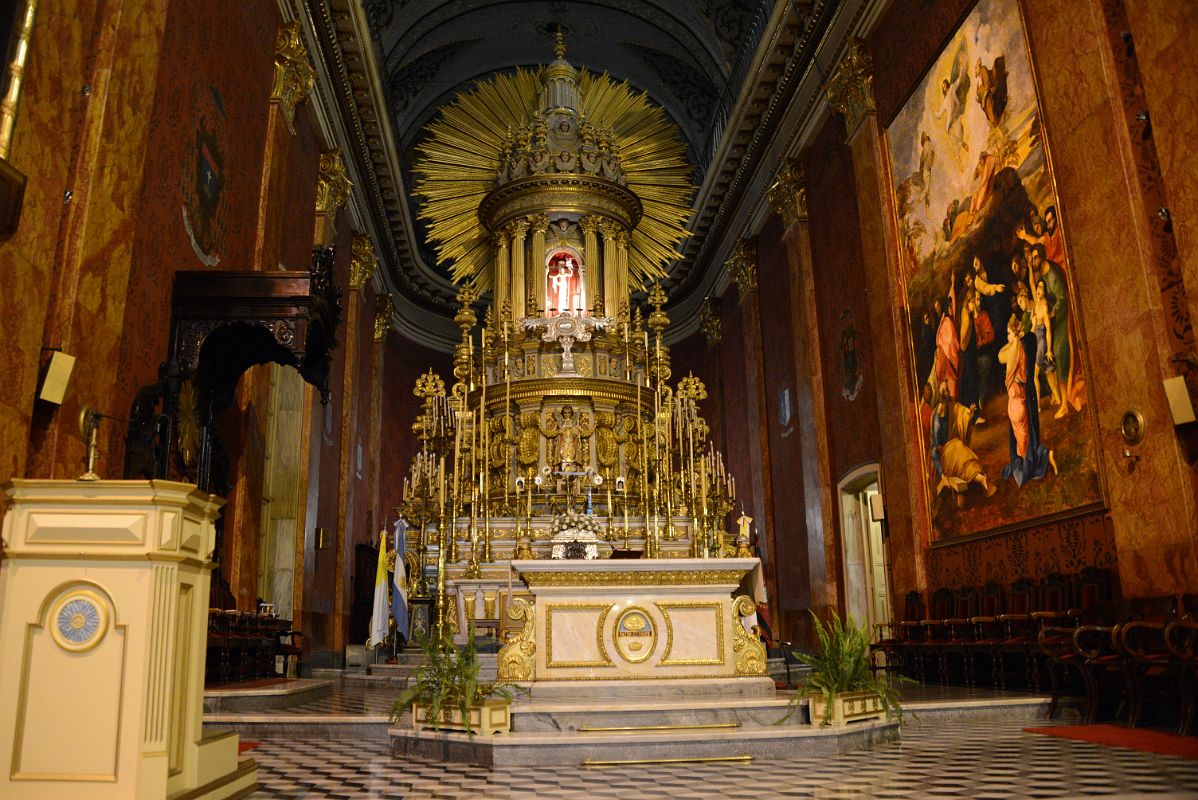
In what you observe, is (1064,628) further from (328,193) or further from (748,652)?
(328,193)

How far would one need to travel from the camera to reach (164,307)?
748cm

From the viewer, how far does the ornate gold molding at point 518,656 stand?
6.33m

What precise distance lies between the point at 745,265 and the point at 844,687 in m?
13.3

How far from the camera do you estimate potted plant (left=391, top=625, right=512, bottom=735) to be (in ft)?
18.4

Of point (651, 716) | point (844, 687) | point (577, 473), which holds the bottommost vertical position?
point (651, 716)

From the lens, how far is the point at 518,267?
17500 mm

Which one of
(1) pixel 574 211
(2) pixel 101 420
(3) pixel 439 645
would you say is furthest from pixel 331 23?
(3) pixel 439 645

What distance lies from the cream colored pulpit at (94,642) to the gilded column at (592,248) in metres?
14.3

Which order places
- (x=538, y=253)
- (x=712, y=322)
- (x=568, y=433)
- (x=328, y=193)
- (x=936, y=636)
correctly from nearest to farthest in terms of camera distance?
(x=936, y=636) → (x=328, y=193) → (x=568, y=433) → (x=538, y=253) → (x=712, y=322)

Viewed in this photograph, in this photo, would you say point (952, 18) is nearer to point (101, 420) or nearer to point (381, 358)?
point (101, 420)

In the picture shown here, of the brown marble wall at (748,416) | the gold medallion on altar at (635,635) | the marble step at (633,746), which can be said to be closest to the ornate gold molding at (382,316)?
the brown marble wall at (748,416)

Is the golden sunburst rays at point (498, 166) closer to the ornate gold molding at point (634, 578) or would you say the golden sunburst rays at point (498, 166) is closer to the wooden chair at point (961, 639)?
the wooden chair at point (961, 639)

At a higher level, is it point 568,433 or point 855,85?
point 855,85

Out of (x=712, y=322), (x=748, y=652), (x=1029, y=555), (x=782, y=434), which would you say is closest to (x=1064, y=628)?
(x=1029, y=555)
